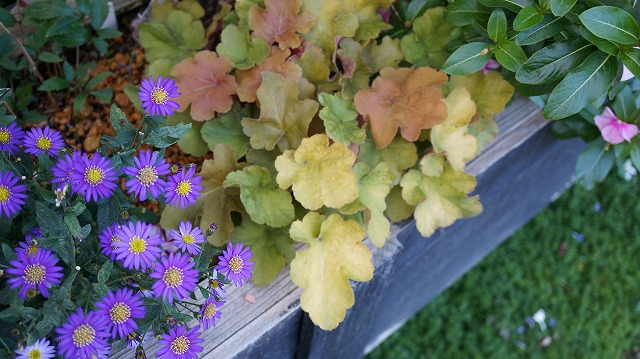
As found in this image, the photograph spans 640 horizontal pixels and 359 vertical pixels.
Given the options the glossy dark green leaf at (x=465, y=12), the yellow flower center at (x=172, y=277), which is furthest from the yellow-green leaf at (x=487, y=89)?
the yellow flower center at (x=172, y=277)

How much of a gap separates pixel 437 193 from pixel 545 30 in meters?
0.40

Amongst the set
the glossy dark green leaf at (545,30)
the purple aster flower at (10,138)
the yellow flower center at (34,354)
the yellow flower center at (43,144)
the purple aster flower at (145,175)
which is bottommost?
the glossy dark green leaf at (545,30)

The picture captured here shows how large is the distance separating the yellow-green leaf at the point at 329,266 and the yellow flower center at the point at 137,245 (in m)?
0.32

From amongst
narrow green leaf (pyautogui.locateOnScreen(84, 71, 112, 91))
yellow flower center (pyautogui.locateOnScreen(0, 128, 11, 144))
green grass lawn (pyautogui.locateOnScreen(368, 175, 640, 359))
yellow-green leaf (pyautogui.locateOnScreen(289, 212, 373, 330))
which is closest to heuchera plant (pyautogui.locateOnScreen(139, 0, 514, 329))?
yellow-green leaf (pyautogui.locateOnScreen(289, 212, 373, 330))

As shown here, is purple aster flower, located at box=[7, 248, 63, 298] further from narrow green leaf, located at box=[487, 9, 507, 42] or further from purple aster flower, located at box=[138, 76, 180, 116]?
narrow green leaf, located at box=[487, 9, 507, 42]

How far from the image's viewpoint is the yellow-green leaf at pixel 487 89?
1355 millimetres

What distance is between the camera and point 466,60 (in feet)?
4.00

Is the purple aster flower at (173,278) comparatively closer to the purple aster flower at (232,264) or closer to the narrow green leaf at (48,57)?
the purple aster flower at (232,264)

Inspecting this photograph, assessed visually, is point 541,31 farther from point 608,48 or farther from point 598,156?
point 598,156

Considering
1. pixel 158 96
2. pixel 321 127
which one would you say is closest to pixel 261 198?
pixel 321 127

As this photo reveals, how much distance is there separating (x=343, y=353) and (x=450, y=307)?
0.73m

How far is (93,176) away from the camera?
88 centimetres

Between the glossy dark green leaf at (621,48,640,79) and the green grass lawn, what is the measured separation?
128 centimetres

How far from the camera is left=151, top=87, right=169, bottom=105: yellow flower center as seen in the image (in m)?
0.95
